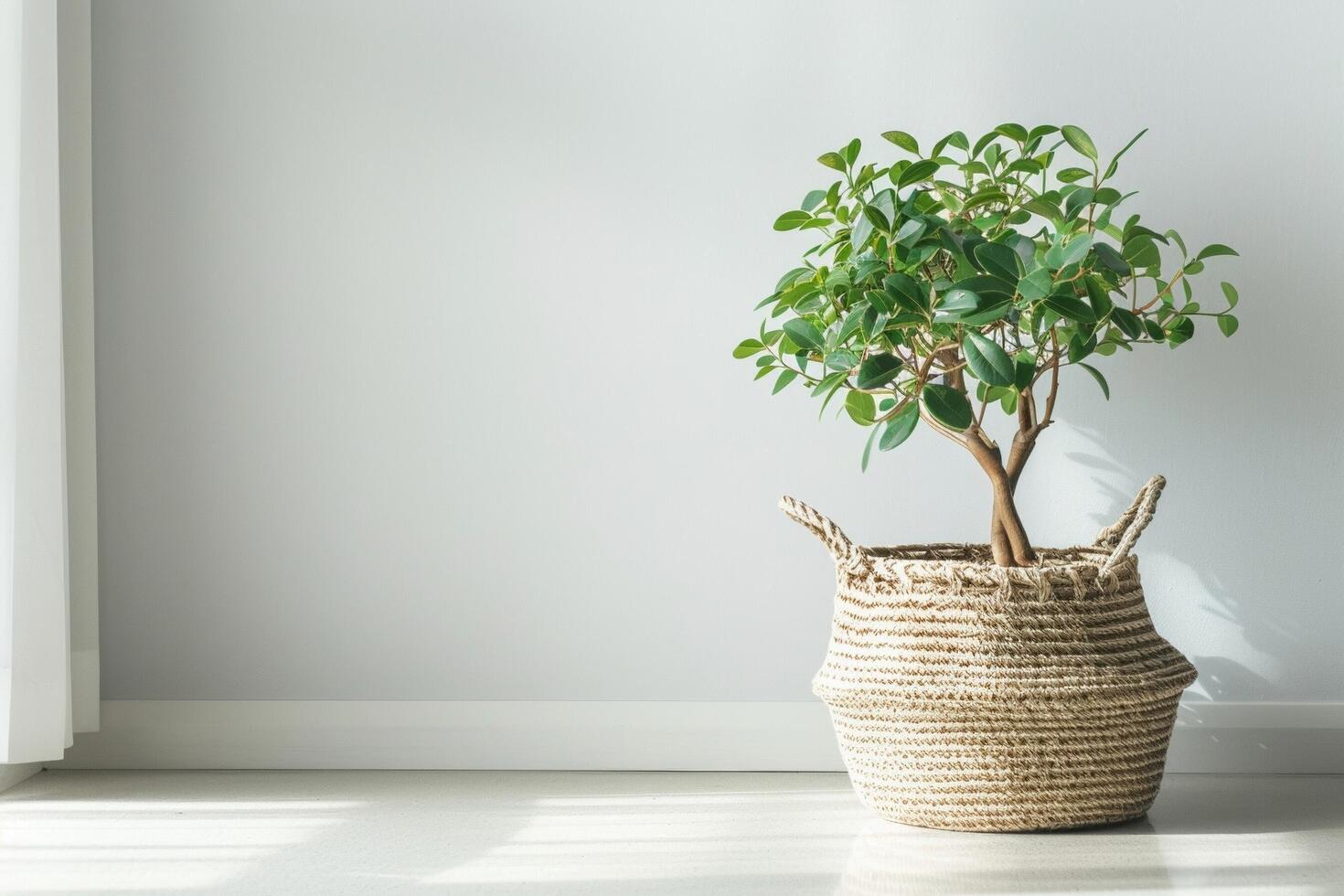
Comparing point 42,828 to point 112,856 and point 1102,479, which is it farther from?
point 1102,479

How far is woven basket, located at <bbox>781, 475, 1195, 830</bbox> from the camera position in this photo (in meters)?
1.11

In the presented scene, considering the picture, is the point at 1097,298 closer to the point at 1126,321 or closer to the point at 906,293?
the point at 1126,321

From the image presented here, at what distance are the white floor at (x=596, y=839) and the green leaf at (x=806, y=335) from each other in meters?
0.49

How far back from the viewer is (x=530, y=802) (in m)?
1.33

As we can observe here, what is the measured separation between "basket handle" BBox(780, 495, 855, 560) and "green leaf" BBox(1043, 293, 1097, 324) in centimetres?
30

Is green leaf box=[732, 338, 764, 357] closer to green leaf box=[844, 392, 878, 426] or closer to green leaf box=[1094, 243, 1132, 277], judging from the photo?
green leaf box=[844, 392, 878, 426]

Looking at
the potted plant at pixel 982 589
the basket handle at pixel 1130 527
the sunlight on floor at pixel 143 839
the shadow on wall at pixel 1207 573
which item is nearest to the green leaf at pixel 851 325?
the potted plant at pixel 982 589

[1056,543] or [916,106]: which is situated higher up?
[916,106]

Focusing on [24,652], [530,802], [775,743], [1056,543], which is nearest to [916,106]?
[1056,543]

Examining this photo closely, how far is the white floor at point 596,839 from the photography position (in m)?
1.05

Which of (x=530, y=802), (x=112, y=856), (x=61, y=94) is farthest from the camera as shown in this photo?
(x=61, y=94)

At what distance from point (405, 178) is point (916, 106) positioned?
2.09ft

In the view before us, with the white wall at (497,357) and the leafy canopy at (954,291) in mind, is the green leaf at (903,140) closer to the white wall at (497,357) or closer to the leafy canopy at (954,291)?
the leafy canopy at (954,291)

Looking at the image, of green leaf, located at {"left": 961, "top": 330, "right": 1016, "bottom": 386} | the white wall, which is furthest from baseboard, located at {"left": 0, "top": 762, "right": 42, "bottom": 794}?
green leaf, located at {"left": 961, "top": 330, "right": 1016, "bottom": 386}
